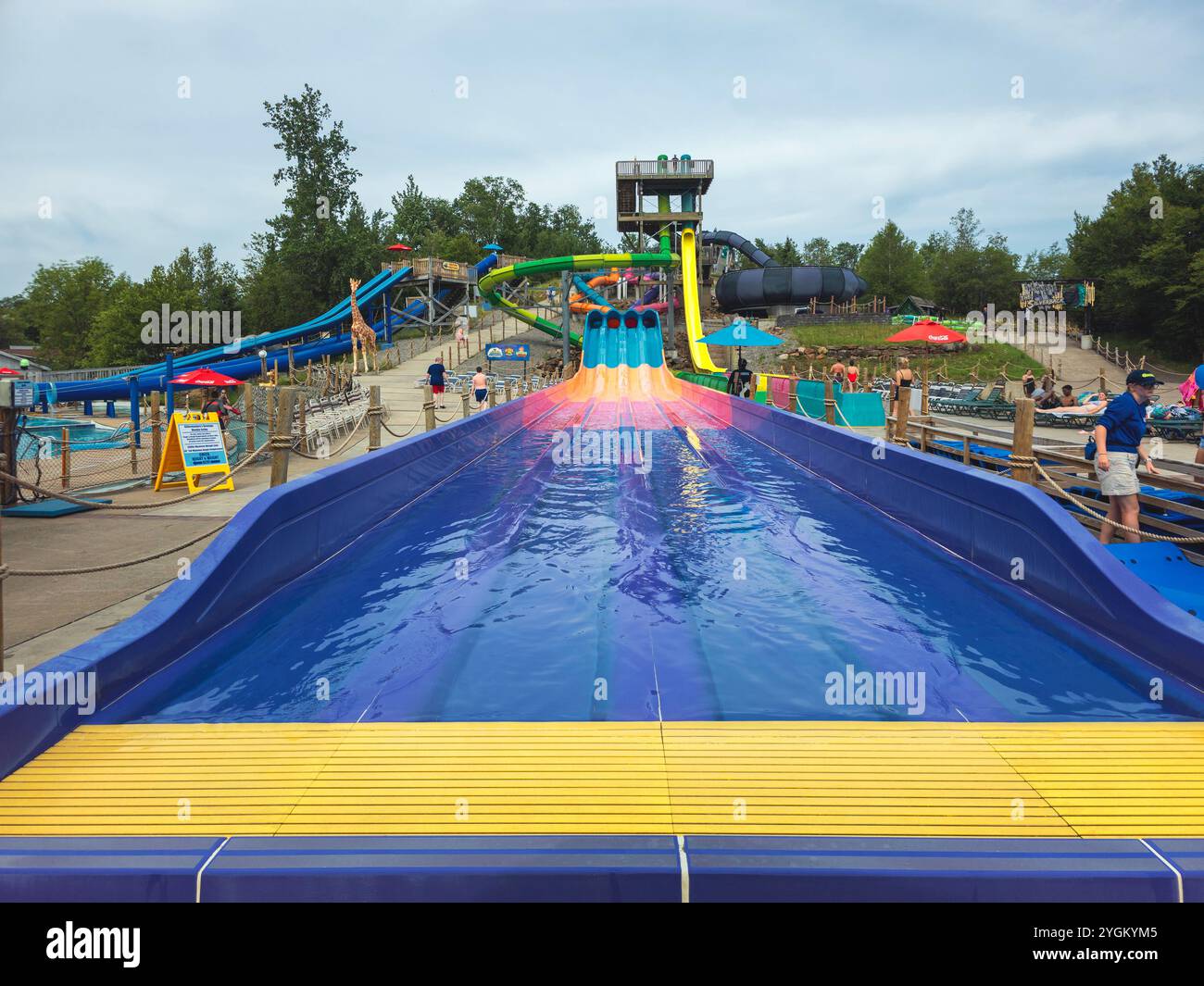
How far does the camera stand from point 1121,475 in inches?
231


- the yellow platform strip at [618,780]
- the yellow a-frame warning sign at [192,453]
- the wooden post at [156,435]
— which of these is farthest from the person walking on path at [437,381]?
the yellow platform strip at [618,780]

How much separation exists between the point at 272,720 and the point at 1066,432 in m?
15.7

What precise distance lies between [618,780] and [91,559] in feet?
18.5

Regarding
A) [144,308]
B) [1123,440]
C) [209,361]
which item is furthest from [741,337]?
[144,308]

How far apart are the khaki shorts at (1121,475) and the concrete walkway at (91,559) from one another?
669 cm

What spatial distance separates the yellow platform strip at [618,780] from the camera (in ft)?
8.18

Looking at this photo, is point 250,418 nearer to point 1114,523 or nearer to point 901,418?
point 901,418

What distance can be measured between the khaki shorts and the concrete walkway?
22.0 feet

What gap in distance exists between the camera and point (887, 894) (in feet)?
7.30
